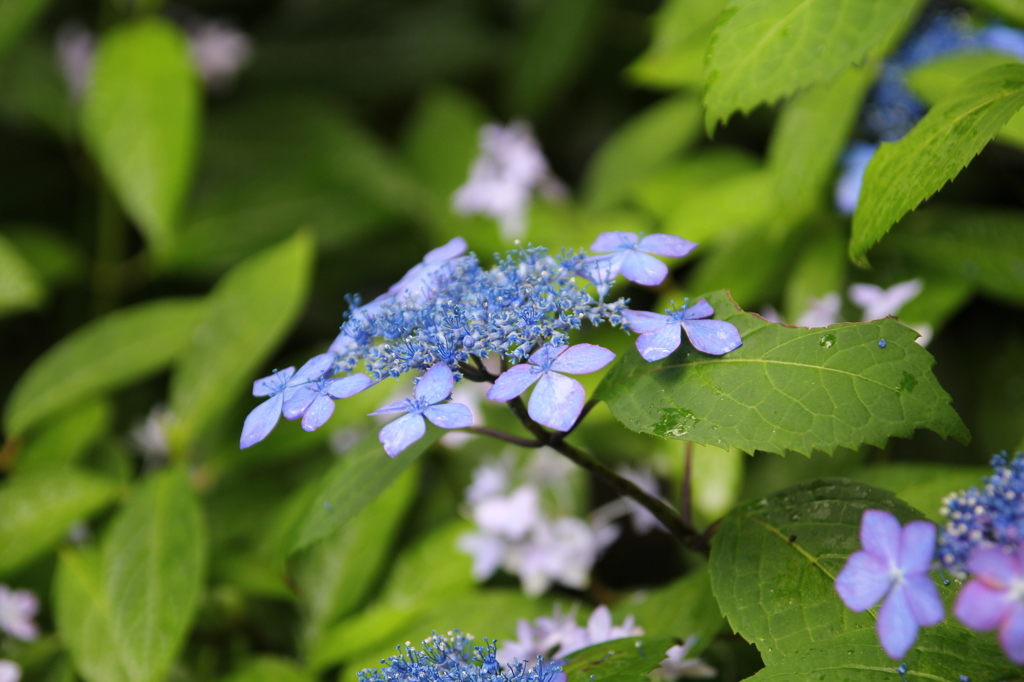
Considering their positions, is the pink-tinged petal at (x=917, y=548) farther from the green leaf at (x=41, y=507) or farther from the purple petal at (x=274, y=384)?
the green leaf at (x=41, y=507)

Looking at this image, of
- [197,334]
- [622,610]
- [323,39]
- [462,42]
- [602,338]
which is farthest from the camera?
[323,39]

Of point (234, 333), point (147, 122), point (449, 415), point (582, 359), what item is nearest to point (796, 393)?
point (582, 359)

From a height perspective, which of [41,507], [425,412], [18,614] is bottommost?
[18,614]

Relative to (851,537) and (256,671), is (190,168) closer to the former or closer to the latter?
(256,671)

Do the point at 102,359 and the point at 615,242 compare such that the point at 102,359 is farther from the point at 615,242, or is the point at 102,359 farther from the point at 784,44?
the point at 784,44

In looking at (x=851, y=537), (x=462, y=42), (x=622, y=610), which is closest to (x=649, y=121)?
(x=462, y=42)
